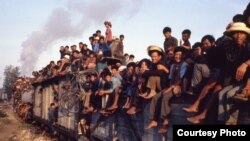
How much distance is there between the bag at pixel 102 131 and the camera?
1094 cm

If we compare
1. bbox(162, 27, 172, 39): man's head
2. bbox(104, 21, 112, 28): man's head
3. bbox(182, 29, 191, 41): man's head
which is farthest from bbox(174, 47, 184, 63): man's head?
bbox(104, 21, 112, 28): man's head

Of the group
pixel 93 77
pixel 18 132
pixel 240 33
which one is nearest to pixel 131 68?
pixel 93 77

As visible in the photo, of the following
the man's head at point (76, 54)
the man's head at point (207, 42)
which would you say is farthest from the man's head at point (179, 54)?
the man's head at point (76, 54)

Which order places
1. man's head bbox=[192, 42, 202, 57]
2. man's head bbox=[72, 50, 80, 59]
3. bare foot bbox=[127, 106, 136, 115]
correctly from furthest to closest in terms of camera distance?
man's head bbox=[72, 50, 80, 59], bare foot bbox=[127, 106, 136, 115], man's head bbox=[192, 42, 202, 57]

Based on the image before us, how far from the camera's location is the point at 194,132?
18.1 ft

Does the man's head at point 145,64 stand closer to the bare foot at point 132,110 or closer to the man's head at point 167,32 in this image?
the bare foot at point 132,110

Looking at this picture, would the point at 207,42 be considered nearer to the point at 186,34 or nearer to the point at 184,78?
the point at 184,78

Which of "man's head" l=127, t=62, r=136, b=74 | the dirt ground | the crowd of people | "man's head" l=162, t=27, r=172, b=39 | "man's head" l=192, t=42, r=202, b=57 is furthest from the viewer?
the dirt ground

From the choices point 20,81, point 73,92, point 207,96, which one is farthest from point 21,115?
point 207,96

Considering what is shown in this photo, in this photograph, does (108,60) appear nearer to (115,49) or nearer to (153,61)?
(115,49)

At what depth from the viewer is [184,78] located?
662cm

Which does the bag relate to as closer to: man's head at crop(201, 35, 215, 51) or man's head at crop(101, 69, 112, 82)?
man's head at crop(101, 69, 112, 82)

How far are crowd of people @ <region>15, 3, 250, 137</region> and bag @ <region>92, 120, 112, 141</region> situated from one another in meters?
0.54

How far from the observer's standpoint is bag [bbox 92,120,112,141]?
10.9 metres
